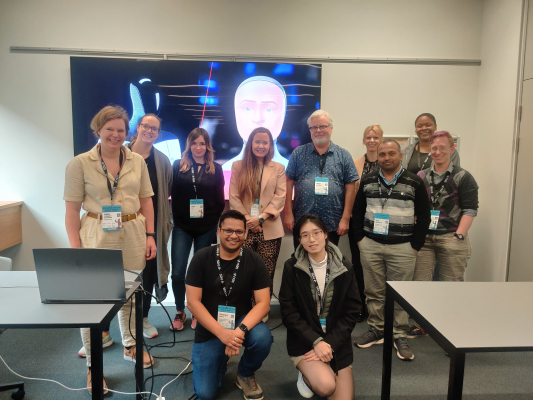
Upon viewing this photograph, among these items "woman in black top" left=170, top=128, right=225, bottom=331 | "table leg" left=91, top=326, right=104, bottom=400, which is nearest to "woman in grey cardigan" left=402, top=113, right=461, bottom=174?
"woman in black top" left=170, top=128, right=225, bottom=331

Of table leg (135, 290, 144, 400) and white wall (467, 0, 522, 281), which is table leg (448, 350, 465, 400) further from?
white wall (467, 0, 522, 281)

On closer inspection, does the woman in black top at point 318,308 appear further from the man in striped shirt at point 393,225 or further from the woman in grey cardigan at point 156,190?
the woman in grey cardigan at point 156,190

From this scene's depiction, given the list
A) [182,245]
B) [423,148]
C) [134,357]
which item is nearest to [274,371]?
[134,357]

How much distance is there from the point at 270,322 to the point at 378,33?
2.83m

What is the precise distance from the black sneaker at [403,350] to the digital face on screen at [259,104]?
198cm

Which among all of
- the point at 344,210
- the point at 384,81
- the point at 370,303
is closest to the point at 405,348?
the point at 370,303

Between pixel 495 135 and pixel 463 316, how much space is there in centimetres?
236

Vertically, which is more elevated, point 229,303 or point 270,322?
point 229,303

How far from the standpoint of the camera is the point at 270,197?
2.56 m

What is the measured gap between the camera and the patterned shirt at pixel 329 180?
2.55 metres

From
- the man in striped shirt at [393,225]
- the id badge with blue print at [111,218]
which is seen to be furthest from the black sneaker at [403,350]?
the id badge with blue print at [111,218]

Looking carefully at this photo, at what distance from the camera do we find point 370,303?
8.03 ft

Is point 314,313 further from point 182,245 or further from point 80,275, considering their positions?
point 182,245

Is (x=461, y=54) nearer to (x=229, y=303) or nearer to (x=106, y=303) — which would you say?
(x=229, y=303)
